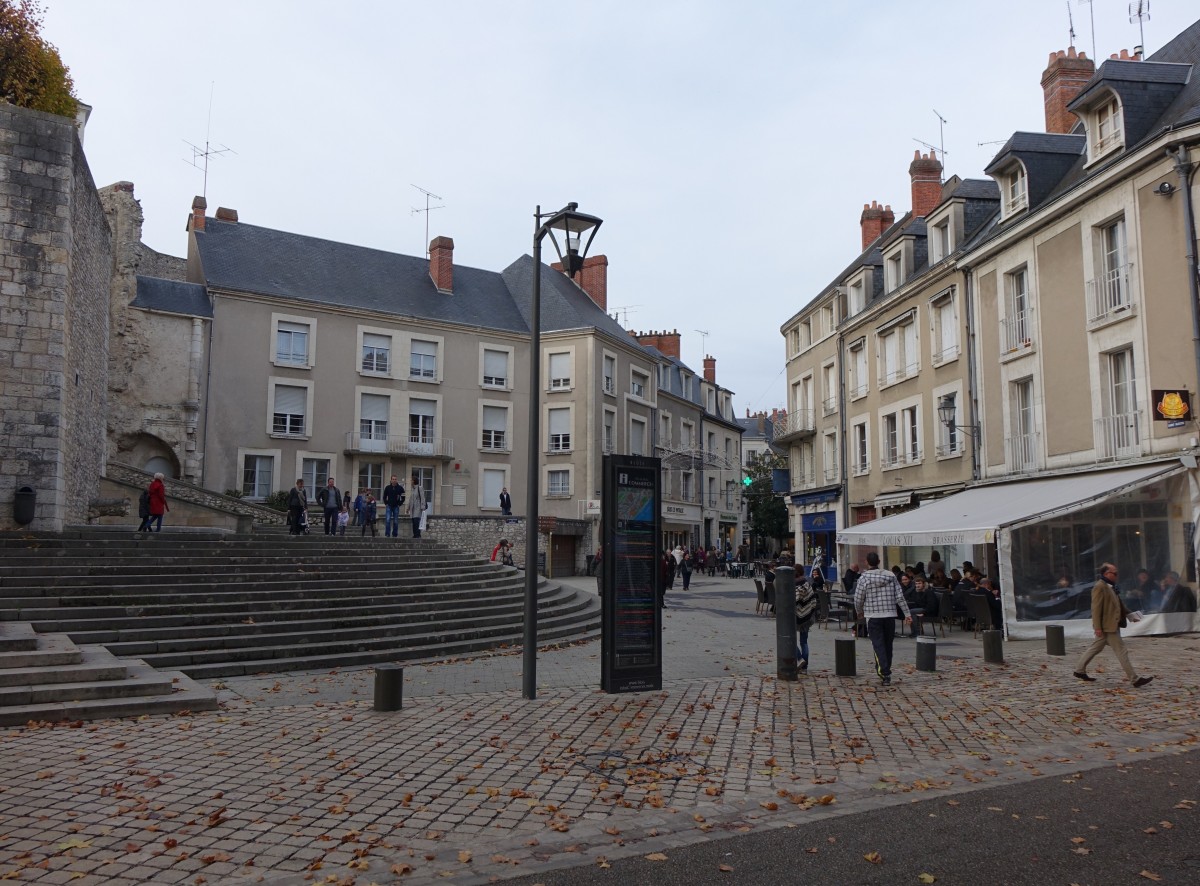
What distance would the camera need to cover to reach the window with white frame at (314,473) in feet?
108

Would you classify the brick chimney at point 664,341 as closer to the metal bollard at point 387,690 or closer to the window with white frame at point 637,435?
the window with white frame at point 637,435

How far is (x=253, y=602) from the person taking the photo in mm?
12422

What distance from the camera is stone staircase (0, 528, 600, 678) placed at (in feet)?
35.3

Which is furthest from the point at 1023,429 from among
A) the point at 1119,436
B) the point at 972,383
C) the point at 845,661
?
the point at 845,661

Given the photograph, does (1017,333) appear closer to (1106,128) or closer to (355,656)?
(1106,128)

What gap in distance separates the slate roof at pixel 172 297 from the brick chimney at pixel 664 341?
23.2 m

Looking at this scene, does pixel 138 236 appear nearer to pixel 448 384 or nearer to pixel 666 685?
pixel 448 384

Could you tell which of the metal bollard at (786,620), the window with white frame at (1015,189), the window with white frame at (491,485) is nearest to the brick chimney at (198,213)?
the window with white frame at (491,485)

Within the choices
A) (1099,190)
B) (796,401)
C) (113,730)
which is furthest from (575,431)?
(113,730)

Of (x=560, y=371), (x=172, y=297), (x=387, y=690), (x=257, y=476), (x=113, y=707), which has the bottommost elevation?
(x=113, y=707)

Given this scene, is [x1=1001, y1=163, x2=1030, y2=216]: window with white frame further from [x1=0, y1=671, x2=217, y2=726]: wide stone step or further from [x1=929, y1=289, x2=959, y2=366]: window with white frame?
[x1=0, y1=671, x2=217, y2=726]: wide stone step

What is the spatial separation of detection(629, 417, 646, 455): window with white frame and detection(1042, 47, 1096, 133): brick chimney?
22370mm

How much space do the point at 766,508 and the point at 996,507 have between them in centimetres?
3990

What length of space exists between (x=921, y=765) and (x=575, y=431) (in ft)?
105
